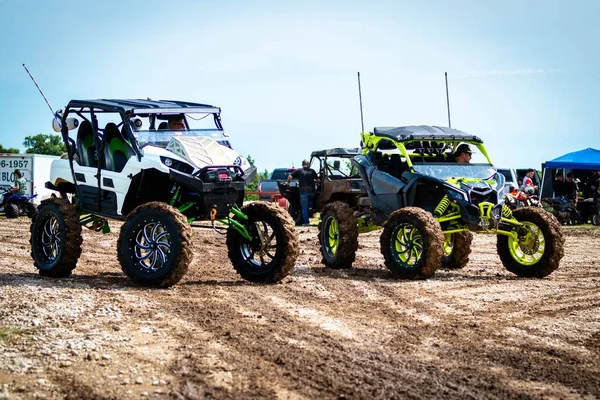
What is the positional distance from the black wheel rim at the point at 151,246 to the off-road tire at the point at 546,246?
509cm

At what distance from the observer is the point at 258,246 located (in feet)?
35.8

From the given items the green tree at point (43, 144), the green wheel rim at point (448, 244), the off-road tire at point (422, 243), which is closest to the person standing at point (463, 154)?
the green wheel rim at point (448, 244)

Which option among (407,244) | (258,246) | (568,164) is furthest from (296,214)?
(258,246)

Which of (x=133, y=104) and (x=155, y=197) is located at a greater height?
(x=133, y=104)

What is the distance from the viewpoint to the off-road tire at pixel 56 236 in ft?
35.8

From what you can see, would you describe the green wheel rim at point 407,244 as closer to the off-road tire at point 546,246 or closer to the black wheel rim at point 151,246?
the off-road tire at point 546,246

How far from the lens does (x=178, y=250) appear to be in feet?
31.7

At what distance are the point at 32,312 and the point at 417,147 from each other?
736cm

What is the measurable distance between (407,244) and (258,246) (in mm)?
2194

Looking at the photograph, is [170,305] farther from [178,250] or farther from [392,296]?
[392,296]

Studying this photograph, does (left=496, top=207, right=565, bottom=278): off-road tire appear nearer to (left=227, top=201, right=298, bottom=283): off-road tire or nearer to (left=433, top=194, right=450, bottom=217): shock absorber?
(left=433, top=194, right=450, bottom=217): shock absorber

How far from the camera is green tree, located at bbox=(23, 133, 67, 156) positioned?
6291cm

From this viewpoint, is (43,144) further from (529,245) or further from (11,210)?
(529,245)

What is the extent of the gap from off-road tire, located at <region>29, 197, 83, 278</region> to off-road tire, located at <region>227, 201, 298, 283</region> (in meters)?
1.90
